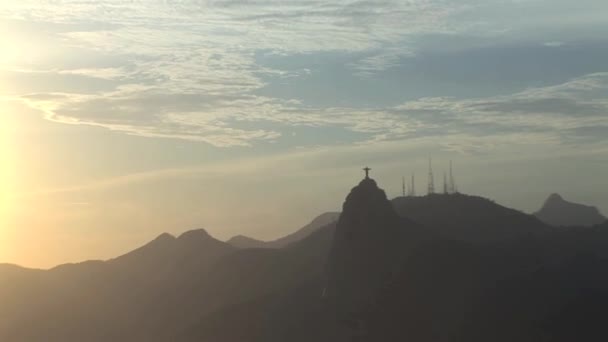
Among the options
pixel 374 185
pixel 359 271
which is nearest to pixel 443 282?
A: pixel 359 271

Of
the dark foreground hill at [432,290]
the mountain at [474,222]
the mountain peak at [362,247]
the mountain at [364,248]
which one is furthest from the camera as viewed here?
the mountain at [474,222]

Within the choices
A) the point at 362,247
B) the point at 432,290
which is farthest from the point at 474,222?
the point at 432,290

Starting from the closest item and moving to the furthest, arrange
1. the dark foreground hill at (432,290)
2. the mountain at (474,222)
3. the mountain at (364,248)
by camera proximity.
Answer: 1. the dark foreground hill at (432,290)
2. the mountain at (364,248)
3. the mountain at (474,222)

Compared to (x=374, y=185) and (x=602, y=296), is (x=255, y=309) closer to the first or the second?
(x=374, y=185)

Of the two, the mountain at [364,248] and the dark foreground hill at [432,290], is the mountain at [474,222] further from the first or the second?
the mountain at [364,248]

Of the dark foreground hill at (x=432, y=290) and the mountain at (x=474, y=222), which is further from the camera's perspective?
the mountain at (x=474, y=222)

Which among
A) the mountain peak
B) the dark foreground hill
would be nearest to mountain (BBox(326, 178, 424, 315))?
the mountain peak

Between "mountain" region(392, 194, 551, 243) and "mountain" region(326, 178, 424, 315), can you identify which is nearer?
"mountain" region(326, 178, 424, 315)

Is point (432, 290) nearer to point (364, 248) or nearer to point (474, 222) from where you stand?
point (364, 248)

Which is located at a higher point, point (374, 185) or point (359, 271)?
point (374, 185)

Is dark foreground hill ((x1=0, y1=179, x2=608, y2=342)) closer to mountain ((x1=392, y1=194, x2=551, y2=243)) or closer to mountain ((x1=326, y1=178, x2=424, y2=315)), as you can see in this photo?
mountain ((x1=326, y1=178, x2=424, y2=315))

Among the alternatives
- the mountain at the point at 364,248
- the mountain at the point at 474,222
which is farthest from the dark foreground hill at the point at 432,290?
the mountain at the point at 474,222
